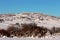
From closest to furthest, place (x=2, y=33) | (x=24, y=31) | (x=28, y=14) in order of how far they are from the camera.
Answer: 1. (x=2, y=33)
2. (x=24, y=31)
3. (x=28, y=14)

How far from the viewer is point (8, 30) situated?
17656 mm

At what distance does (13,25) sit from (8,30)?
A: 0.83 meters

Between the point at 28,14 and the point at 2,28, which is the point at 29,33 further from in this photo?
the point at 28,14

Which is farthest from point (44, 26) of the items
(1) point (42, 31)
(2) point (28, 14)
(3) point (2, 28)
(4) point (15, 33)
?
(2) point (28, 14)

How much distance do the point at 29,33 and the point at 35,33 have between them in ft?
2.22

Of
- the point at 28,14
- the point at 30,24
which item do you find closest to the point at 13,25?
the point at 30,24

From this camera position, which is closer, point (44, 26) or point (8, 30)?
point (8, 30)

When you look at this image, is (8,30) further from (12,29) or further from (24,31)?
(24,31)

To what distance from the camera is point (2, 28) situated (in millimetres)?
17328

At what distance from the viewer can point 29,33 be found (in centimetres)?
1825

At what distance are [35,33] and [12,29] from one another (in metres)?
2.40

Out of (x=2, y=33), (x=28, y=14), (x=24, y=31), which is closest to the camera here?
(x=2, y=33)

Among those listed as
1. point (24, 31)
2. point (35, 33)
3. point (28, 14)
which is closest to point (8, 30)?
point (24, 31)

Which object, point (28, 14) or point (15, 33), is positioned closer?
point (15, 33)
